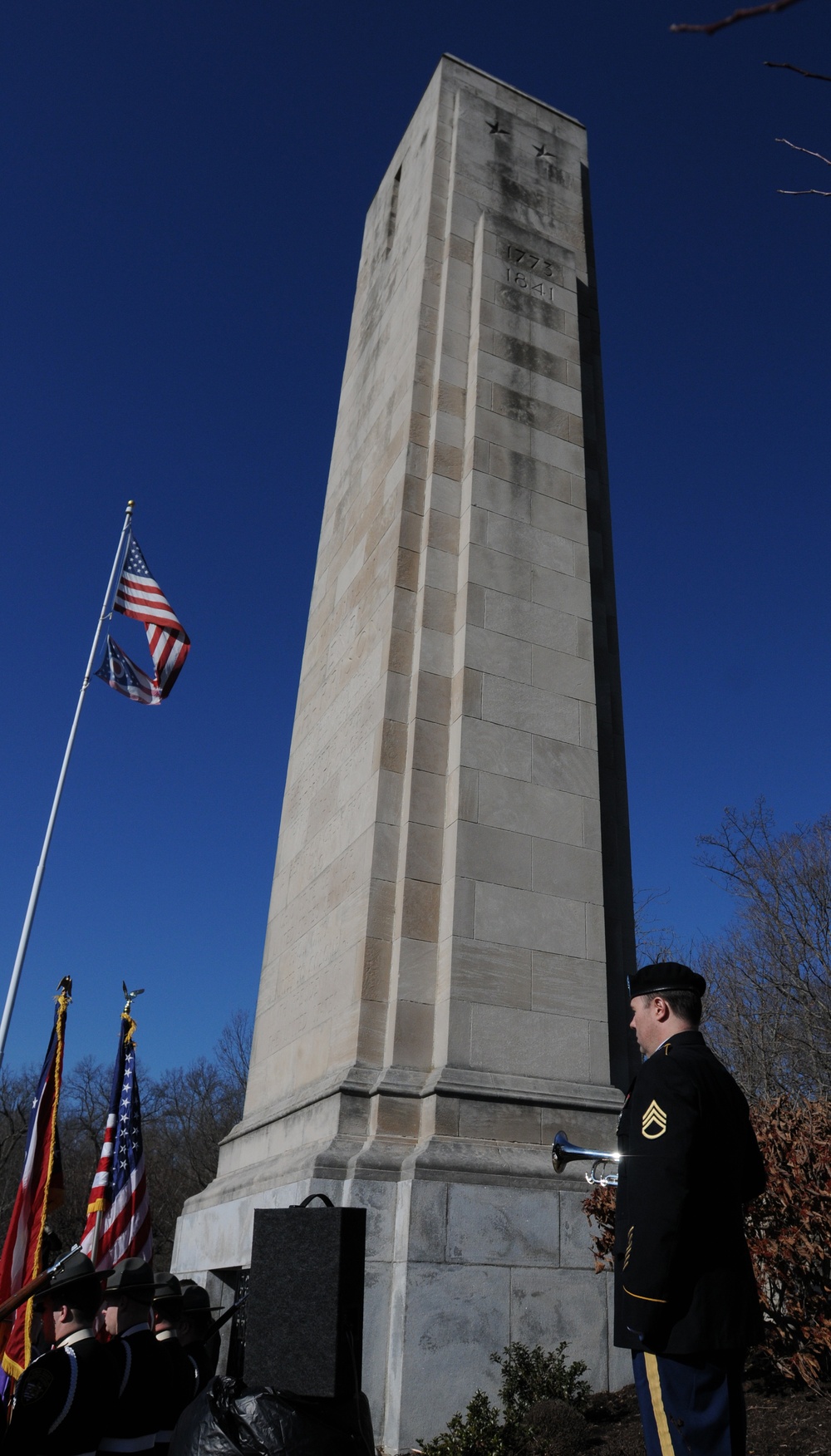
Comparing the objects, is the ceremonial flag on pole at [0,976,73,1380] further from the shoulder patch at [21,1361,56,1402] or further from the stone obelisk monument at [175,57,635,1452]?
the shoulder patch at [21,1361,56,1402]

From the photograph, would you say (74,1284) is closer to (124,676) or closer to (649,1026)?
(649,1026)

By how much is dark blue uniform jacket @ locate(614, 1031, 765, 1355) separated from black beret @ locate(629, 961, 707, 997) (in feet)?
1.02

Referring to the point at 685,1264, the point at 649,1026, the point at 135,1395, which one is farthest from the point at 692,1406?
the point at 135,1395

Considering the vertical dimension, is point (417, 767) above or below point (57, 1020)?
above

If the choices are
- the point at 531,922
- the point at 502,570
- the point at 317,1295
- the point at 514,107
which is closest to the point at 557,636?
the point at 502,570

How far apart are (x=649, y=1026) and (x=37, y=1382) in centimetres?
302

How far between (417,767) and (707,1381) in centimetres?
698

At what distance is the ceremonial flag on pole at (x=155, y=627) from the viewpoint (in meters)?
16.0

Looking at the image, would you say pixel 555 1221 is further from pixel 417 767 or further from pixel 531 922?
pixel 417 767

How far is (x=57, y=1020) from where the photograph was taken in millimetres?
12117

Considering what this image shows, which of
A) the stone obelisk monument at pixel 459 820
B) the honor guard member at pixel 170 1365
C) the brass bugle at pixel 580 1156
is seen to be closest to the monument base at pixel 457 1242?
the stone obelisk monument at pixel 459 820

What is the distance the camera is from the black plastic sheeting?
3.82 metres

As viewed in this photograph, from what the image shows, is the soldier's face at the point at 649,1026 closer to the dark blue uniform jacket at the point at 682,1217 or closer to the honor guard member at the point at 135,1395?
the dark blue uniform jacket at the point at 682,1217

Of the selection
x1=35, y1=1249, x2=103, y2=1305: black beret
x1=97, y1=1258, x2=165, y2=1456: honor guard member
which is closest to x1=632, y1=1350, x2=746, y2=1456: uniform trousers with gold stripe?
x1=97, y1=1258, x2=165, y2=1456: honor guard member
